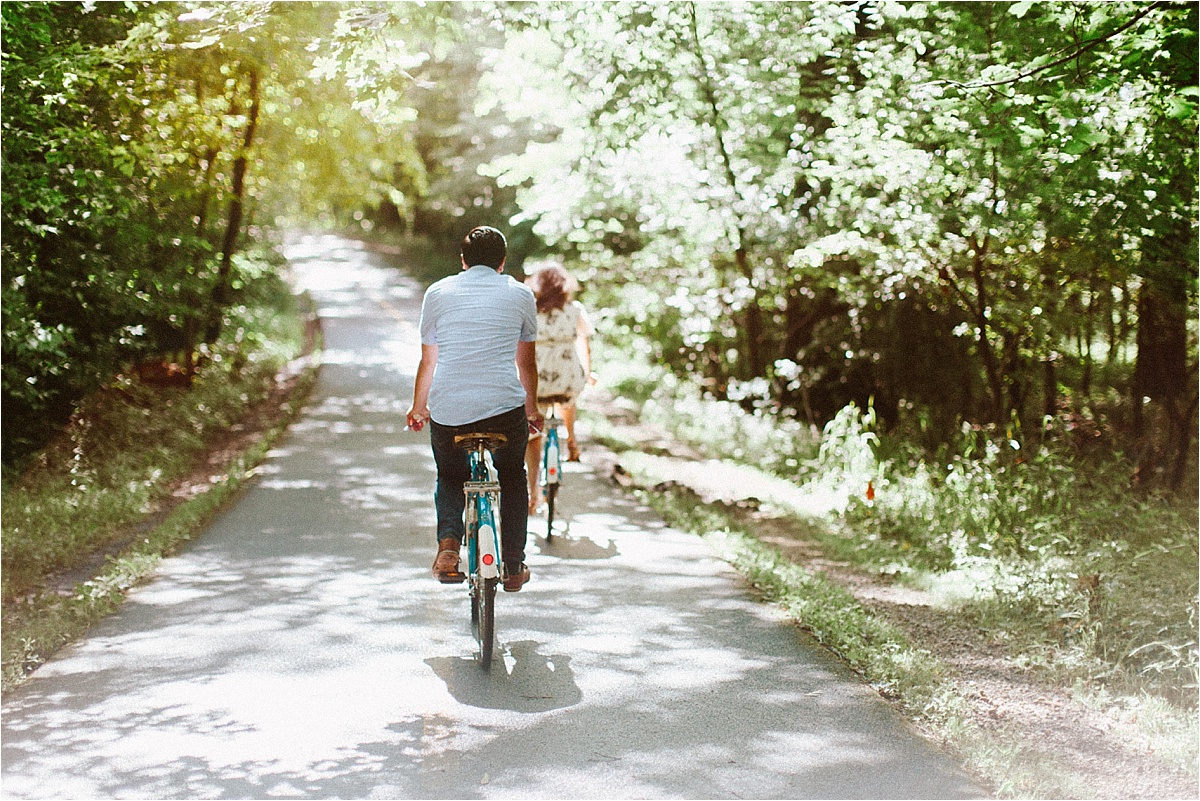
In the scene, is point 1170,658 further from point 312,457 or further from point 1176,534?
point 312,457

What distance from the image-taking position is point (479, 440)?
6.09 metres

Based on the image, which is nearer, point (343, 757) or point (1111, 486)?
point (343, 757)

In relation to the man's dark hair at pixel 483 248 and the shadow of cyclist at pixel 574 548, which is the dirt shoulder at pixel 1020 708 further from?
the man's dark hair at pixel 483 248

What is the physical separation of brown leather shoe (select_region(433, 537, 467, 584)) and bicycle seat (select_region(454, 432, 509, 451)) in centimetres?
57

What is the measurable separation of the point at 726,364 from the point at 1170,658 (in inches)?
481

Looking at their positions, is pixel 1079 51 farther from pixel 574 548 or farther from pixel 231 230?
pixel 231 230

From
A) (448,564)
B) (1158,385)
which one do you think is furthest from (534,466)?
→ (1158,385)

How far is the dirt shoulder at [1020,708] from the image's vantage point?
4.77 m

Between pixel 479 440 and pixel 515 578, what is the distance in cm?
88

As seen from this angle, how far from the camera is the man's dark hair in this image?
6277 mm

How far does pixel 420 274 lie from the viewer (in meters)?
43.5

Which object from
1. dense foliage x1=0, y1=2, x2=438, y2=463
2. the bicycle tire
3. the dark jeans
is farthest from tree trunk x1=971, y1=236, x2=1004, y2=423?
the dark jeans

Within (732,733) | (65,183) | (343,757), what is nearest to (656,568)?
(732,733)

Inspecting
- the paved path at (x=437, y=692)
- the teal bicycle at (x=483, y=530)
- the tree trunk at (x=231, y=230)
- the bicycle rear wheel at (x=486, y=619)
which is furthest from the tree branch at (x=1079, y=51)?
the tree trunk at (x=231, y=230)
